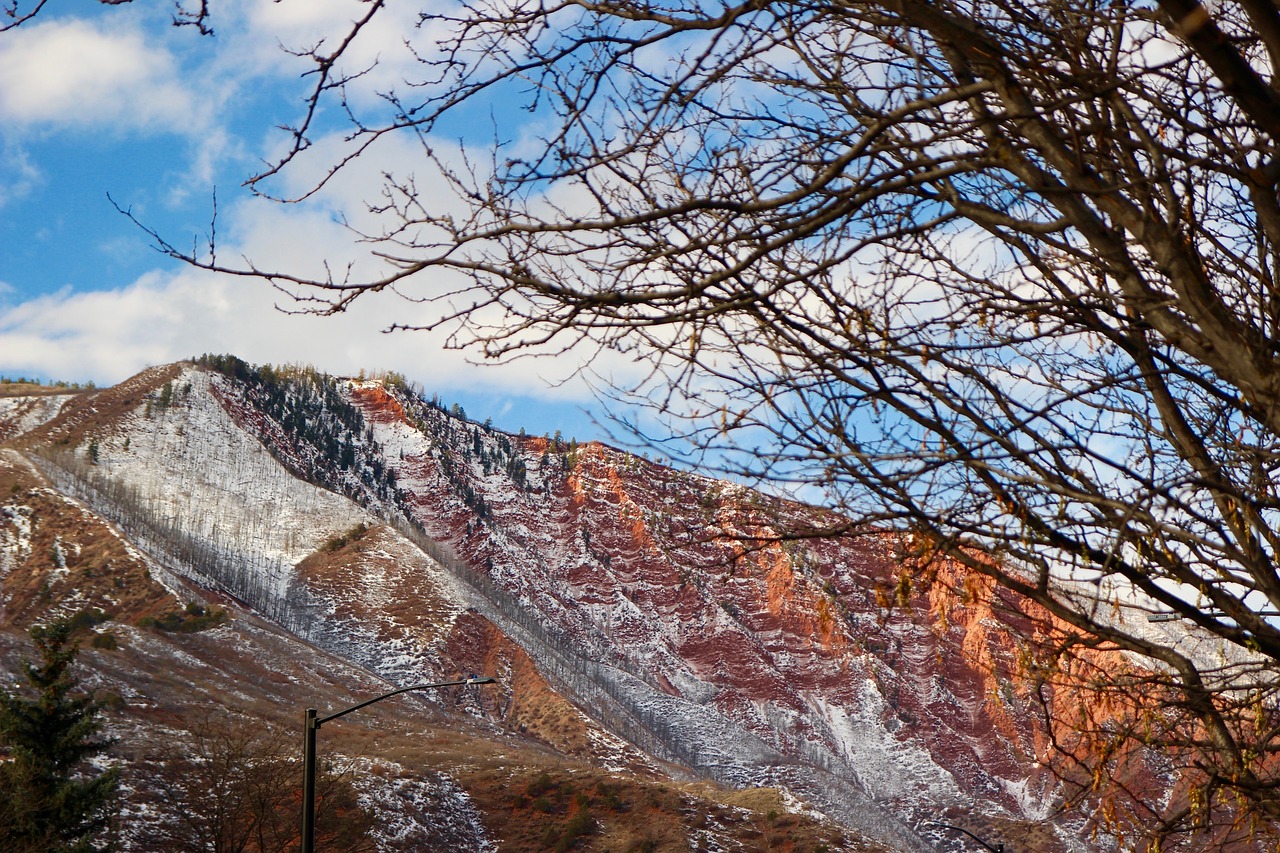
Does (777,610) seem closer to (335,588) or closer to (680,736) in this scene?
(680,736)

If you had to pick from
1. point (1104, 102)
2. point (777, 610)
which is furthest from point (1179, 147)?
point (777, 610)

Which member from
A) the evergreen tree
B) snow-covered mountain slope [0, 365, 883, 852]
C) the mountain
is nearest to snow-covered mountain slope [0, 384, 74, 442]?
the mountain

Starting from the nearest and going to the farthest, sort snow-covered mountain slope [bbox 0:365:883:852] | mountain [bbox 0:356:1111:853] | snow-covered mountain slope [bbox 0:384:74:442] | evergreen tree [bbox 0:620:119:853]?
evergreen tree [bbox 0:620:119:853] < snow-covered mountain slope [bbox 0:365:883:852] < mountain [bbox 0:356:1111:853] < snow-covered mountain slope [bbox 0:384:74:442]

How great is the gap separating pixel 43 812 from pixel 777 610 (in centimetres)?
10484

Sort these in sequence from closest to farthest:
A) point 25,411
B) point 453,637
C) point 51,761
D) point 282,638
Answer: point 51,761 → point 282,638 → point 453,637 → point 25,411

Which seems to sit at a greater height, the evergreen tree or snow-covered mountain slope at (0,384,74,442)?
snow-covered mountain slope at (0,384,74,442)

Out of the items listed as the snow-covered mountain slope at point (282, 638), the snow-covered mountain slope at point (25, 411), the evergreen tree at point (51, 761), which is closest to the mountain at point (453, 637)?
the snow-covered mountain slope at point (282, 638)

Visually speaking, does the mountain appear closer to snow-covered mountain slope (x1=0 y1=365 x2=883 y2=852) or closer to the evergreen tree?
snow-covered mountain slope (x1=0 y1=365 x2=883 y2=852)

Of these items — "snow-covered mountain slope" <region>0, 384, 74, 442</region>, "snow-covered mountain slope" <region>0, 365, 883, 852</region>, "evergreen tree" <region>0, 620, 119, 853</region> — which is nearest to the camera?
"evergreen tree" <region>0, 620, 119, 853</region>

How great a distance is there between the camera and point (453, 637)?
318 feet

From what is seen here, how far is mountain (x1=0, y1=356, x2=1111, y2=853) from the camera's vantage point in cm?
5406

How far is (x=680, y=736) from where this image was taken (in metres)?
104

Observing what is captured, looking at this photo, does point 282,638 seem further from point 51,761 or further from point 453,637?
point 51,761

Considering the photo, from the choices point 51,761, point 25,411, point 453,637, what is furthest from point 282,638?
point 25,411
